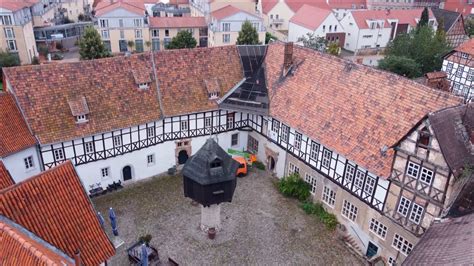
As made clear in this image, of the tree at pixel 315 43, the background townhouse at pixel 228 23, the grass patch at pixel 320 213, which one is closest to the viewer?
→ the grass patch at pixel 320 213

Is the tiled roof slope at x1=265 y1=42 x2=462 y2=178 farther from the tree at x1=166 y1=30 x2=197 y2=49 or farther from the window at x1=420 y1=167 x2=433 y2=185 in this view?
the tree at x1=166 y1=30 x2=197 y2=49

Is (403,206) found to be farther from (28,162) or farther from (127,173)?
(28,162)

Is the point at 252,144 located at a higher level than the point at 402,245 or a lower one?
higher

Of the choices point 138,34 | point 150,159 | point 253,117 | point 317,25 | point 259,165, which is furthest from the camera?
point 317,25

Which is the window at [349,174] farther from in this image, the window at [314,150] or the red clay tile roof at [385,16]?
the red clay tile roof at [385,16]

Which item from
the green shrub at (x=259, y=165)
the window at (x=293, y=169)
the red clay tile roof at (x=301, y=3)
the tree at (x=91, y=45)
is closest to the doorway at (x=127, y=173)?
the green shrub at (x=259, y=165)

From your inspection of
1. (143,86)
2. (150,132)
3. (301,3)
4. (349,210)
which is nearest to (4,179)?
(150,132)

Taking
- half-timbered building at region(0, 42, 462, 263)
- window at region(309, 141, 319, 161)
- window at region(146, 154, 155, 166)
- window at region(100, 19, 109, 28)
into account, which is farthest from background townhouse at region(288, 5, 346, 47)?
window at region(146, 154, 155, 166)

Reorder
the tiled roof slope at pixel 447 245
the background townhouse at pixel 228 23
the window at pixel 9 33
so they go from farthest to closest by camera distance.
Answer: the background townhouse at pixel 228 23, the window at pixel 9 33, the tiled roof slope at pixel 447 245
